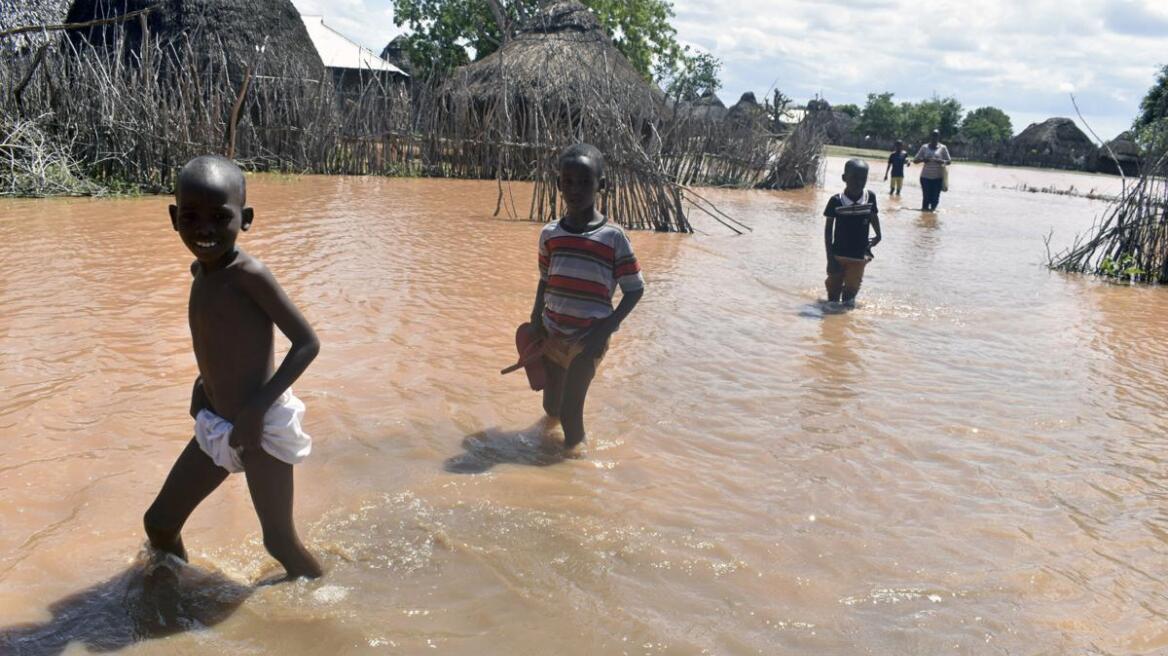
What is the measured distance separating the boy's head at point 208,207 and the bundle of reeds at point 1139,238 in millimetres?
8422

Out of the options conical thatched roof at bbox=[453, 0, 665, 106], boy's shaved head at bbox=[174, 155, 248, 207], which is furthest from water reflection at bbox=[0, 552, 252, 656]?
conical thatched roof at bbox=[453, 0, 665, 106]

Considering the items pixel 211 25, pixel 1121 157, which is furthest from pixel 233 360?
pixel 1121 157

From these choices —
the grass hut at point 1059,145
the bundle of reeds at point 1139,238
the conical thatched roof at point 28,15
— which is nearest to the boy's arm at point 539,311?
the bundle of reeds at point 1139,238

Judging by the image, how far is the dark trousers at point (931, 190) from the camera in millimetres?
14141

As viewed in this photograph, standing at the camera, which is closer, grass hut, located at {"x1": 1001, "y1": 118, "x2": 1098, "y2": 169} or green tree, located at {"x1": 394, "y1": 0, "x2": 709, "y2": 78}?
green tree, located at {"x1": 394, "y1": 0, "x2": 709, "y2": 78}

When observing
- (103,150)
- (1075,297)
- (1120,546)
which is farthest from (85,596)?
(103,150)

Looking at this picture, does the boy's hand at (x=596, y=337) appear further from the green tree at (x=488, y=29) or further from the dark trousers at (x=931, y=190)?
the green tree at (x=488, y=29)

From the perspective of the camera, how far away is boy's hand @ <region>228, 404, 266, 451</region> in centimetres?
188

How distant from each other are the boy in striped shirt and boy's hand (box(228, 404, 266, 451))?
4.43ft

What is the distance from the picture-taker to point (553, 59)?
16.1 metres

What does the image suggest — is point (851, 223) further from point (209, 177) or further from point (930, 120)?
point (930, 120)

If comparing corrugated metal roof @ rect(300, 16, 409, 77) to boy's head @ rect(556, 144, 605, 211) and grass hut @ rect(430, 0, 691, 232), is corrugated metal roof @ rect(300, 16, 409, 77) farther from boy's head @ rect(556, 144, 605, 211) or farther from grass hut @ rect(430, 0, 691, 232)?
boy's head @ rect(556, 144, 605, 211)

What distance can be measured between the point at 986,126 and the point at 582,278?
58871 mm

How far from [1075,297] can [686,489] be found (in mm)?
6118
